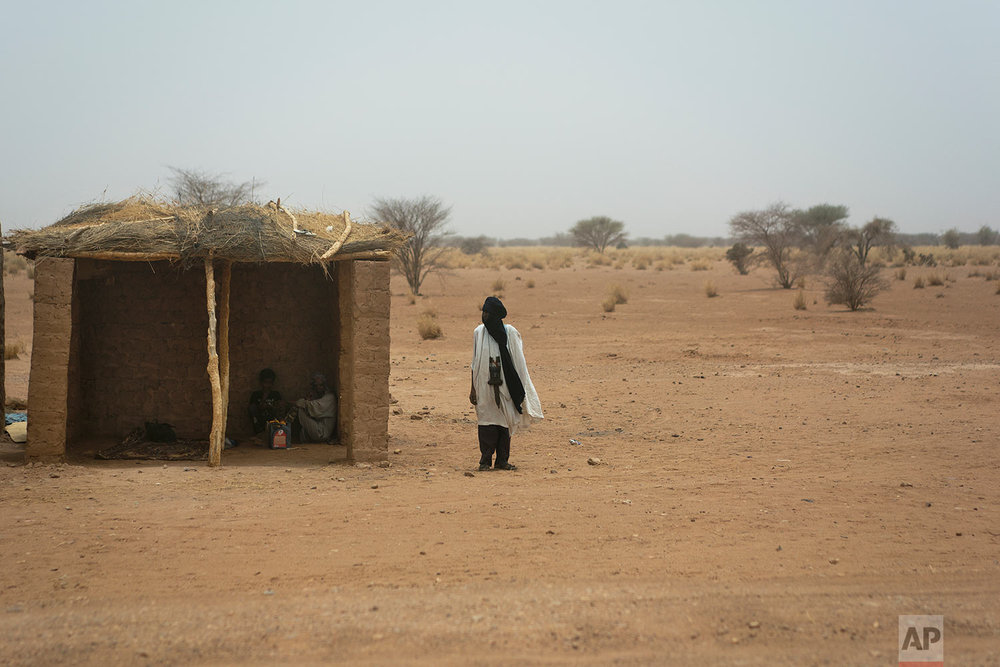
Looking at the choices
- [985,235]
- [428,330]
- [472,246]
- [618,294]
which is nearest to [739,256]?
[618,294]

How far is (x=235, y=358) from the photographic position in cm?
970

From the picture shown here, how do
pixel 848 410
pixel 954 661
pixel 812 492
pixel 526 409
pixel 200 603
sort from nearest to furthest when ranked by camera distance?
pixel 954 661
pixel 200 603
pixel 812 492
pixel 526 409
pixel 848 410

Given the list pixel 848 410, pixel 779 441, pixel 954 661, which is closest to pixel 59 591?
pixel 954 661

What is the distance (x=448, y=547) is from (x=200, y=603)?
160cm

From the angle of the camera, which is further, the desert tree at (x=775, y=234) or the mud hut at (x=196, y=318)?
the desert tree at (x=775, y=234)

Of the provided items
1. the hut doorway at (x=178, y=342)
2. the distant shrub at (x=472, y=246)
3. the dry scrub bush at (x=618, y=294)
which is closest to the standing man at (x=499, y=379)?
the hut doorway at (x=178, y=342)

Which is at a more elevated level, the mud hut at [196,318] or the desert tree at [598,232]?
the desert tree at [598,232]

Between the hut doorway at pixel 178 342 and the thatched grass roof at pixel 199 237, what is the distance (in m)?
1.12

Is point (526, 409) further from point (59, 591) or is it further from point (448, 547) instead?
point (59, 591)

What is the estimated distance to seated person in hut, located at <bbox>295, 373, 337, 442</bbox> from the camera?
31.2ft

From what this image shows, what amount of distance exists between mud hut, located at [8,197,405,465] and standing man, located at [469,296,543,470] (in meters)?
0.93

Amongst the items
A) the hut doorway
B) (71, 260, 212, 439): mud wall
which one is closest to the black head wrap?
the hut doorway

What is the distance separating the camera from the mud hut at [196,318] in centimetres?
768

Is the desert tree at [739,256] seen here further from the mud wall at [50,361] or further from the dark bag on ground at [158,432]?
the mud wall at [50,361]
